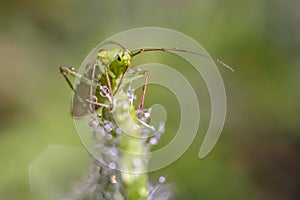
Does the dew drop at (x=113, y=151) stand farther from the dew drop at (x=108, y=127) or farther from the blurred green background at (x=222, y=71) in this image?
the blurred green background at (x=222, y=71)

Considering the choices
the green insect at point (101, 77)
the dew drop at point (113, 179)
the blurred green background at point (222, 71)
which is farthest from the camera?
the blurred green background at point (222, 71)

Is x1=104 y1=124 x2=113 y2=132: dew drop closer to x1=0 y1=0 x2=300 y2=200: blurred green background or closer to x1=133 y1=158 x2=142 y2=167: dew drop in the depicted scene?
x1=133 y1=158 x2=142 y2=167: dew drop

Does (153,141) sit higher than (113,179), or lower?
higher

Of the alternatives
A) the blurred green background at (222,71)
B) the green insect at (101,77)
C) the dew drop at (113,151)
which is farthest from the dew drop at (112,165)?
the blurred green background at (222,71)

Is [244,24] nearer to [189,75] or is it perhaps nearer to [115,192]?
[189,75]

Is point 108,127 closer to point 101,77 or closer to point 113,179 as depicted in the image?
point 113,179

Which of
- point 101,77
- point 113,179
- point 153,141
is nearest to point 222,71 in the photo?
point 101,77

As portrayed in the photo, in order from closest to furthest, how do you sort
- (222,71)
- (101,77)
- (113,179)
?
(113,179)
(101,77)
(222,71)

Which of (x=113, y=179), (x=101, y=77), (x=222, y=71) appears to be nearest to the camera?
(x=113, y=179)

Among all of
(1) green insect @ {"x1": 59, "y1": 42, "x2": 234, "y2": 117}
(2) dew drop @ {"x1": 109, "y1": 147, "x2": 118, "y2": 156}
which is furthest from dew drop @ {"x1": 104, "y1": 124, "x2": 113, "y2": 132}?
(1) green insect @ {"x1": 59, "y1": 42, "x2": 234, "y2": 117}
